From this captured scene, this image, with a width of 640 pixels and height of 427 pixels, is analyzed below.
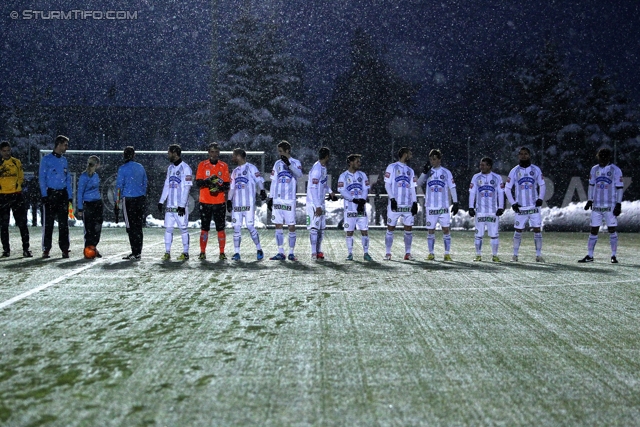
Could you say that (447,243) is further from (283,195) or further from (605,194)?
(283,195)

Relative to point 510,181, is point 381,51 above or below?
above

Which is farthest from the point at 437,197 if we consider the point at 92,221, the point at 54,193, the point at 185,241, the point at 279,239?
the point at 54,193

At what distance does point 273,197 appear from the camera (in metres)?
12.4

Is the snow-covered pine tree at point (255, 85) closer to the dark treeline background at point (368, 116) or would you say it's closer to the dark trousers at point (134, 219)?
the dark treeline background at point (368, 116)

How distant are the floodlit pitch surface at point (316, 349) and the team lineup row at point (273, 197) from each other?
2508 mm

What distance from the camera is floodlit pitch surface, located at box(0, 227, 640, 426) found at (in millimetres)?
3756

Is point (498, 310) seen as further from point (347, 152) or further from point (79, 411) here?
point (347, 152)

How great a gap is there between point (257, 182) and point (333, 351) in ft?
24.4

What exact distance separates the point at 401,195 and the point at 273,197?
236 centimetres

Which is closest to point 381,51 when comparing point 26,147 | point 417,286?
point 26,147

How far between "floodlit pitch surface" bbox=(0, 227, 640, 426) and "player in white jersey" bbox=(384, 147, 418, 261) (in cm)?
279

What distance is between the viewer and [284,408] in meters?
3.78

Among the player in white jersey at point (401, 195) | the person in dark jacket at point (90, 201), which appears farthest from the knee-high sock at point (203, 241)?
the player in white jersey at point (401, 195)

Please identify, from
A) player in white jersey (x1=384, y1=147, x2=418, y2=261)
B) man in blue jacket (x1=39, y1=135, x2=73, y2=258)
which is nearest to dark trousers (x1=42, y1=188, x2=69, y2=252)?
man in blue jacket (x1=39, y1=135, x2=73, y2=258)
